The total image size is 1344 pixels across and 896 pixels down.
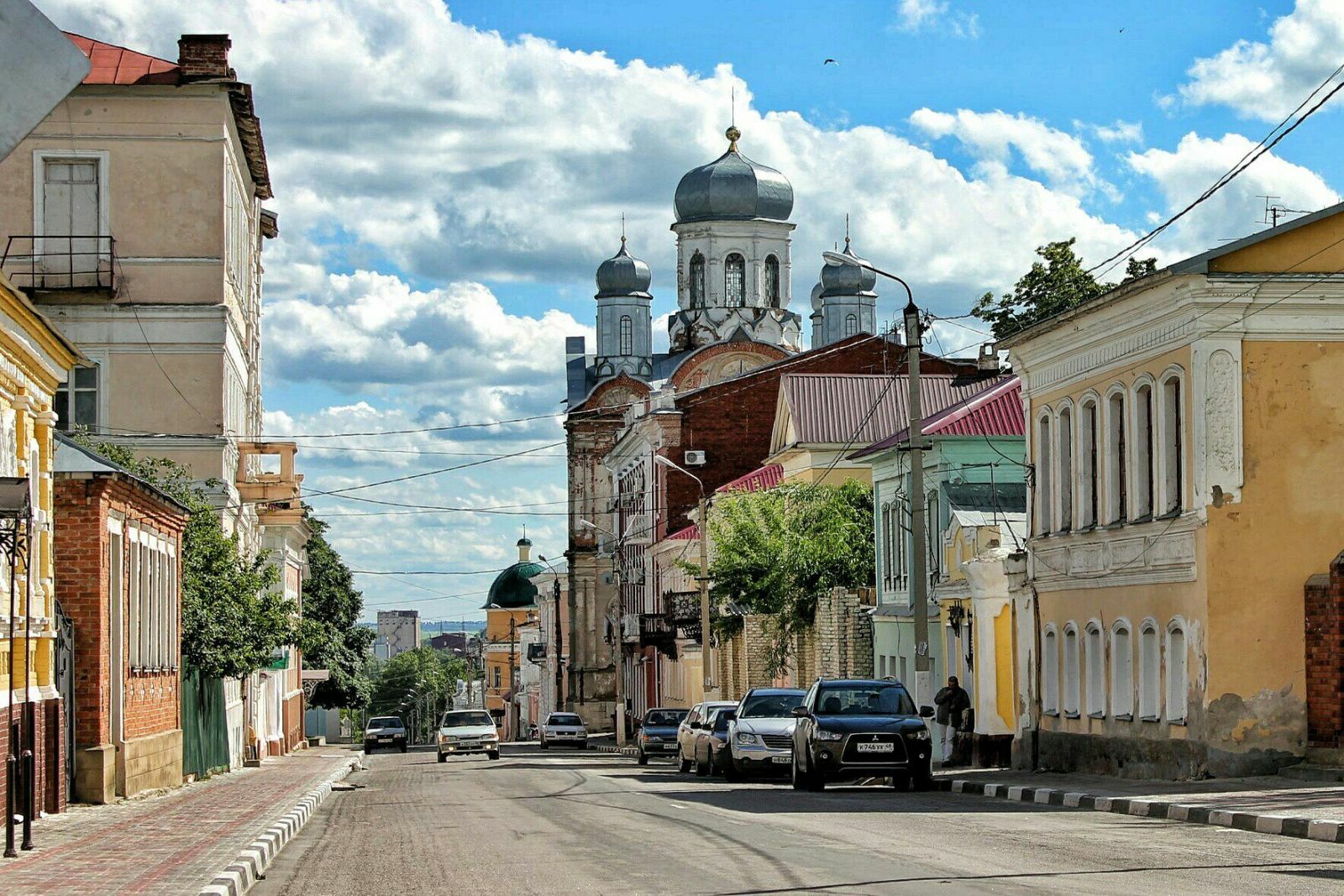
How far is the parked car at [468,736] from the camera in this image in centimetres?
5462

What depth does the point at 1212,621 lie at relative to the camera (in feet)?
86.6

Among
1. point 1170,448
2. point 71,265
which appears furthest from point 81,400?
point 1170,448

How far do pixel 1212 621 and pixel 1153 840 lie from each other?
359 inches

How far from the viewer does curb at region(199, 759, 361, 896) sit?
14492 millimetres

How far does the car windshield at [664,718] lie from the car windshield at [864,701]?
61.6 ft

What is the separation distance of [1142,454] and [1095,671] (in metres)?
3.66

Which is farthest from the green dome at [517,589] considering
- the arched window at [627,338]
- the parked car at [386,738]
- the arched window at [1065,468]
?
the arched window at [1065,468]

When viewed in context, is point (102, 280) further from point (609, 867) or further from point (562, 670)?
point (562, 670)

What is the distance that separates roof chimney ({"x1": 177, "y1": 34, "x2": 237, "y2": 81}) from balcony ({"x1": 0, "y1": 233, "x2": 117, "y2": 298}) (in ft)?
12.6

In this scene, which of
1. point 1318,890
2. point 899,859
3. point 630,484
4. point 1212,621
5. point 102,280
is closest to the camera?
point 1318,890

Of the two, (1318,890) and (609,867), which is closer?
(1318,890)

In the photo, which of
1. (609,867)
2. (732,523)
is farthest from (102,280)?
(609,867)

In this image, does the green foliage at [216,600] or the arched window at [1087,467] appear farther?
the green foliage at [216,600]

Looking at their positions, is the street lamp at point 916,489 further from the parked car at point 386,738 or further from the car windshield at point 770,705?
the parked car at point 386,738
